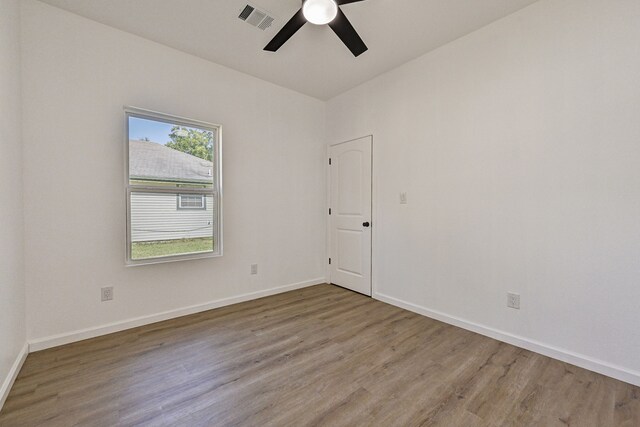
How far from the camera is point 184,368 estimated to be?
2.00 meters

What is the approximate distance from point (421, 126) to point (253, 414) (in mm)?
3029

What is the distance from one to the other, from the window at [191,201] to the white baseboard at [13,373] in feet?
5.23

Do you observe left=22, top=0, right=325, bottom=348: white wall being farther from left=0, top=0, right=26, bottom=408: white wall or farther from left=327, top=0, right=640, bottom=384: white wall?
left=327, top=0, right=640, bottom=384: white wall

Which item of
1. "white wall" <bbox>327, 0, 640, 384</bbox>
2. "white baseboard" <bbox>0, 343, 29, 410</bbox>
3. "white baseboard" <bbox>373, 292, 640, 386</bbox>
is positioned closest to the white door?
"white wall" <bbox>327, 0, 640, 384</bbox>

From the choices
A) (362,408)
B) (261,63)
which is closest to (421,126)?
(261,63)

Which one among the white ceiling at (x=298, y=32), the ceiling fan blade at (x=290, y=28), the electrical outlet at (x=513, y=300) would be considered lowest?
the electrical outlet at (x=513, y=300)

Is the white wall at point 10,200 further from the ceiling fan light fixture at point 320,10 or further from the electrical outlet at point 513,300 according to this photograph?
the electrical outlet at point 513,300

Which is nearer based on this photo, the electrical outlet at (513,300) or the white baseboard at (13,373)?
the white baseboard at (13,373)

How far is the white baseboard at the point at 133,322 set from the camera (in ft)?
7.43

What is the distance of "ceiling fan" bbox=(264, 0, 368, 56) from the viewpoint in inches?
73.8

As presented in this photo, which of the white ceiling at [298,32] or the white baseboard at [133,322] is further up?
the white ceiling at [298,32]

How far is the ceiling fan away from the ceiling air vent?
316mm

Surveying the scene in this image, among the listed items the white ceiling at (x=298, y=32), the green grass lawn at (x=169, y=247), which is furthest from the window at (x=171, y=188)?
the white ceiling at (x=298, y=32)

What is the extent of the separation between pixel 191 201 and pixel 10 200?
1.30 meters
